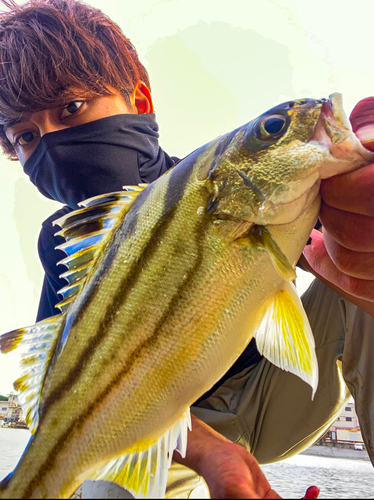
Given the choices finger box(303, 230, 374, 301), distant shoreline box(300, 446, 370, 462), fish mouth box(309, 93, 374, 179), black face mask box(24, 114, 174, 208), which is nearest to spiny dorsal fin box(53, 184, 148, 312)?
fish mouth box(309, 93, 374, 179)

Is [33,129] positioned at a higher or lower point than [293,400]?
higher

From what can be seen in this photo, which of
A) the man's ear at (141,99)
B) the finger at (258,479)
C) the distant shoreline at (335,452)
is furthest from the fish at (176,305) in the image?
the distant shoreline at (335,452)

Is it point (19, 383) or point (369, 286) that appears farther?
point (369, 286)

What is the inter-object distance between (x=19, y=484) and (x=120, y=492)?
20cm

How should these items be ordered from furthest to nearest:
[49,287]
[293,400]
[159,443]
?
1. [49,287]
2. [293,400]
3. [159,443]

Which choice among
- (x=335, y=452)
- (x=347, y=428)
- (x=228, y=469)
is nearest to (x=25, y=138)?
(x=228, y=469)

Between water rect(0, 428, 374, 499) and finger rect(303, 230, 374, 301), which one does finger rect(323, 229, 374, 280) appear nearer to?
finger rect(303, 230, 374, 301)

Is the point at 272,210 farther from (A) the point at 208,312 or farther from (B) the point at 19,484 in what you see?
(B) the point at 19,484

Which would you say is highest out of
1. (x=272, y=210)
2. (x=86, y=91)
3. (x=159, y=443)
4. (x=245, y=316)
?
(x=86, y=91)

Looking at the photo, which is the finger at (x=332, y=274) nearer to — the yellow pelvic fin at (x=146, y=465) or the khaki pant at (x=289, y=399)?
the khaki pant at (x=289, y=399)

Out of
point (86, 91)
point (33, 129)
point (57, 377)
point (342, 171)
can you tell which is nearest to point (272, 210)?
point (342, 171)

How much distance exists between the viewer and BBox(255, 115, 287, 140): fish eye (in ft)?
3.10

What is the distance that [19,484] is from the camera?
2.22ft

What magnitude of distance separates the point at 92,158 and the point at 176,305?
4.77 feet
